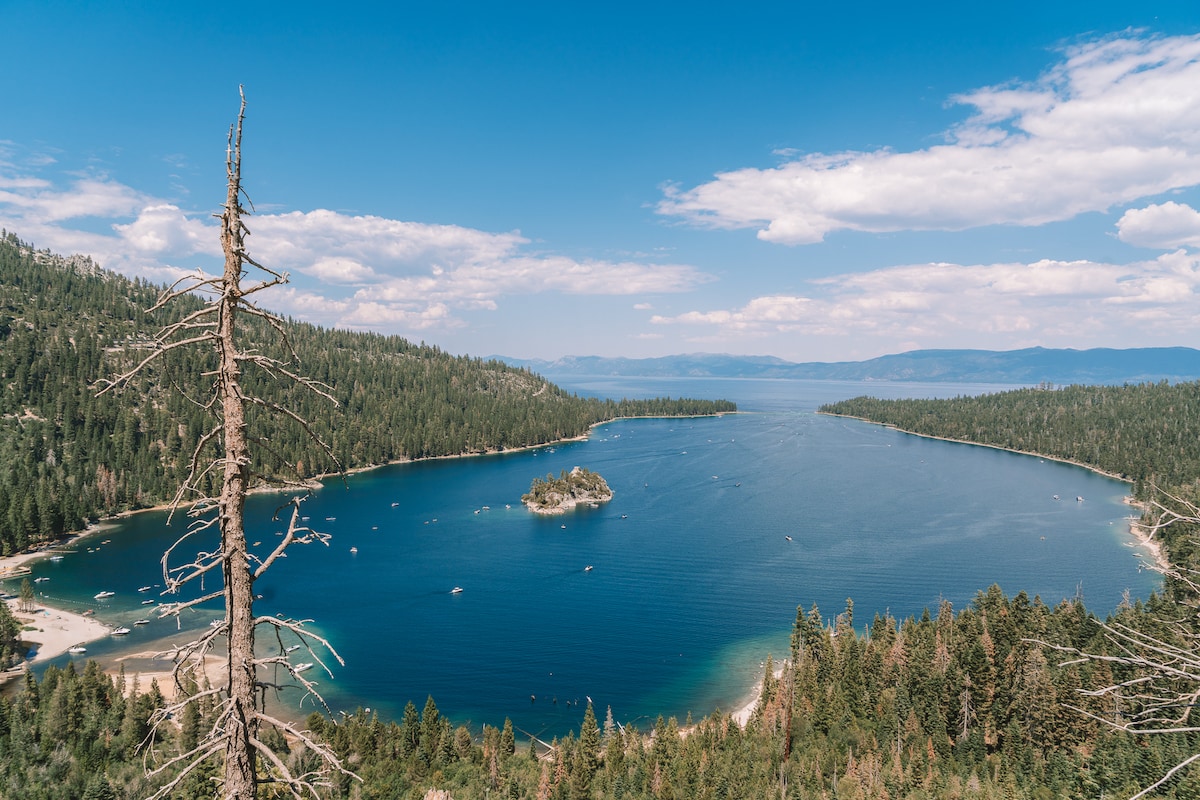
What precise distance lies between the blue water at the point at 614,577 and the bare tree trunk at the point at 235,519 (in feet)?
185

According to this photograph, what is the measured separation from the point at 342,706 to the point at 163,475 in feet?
357

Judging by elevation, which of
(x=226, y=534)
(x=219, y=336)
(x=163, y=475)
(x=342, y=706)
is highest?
(x=219, y=336)

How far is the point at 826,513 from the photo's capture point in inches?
5404

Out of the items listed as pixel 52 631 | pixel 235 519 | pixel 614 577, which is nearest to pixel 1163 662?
pixel 235 519

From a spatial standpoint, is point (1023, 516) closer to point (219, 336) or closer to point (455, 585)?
point (455, 585)

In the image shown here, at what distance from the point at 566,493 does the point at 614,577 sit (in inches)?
1830

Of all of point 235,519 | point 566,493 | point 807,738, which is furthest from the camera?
point 566,493

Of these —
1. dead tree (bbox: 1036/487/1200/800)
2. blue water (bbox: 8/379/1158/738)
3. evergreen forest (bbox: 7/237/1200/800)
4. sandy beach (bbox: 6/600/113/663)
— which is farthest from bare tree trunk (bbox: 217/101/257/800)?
sandy beach (bbox: 6/600/113/663)

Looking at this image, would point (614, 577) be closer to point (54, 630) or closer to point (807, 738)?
point (807, 738)

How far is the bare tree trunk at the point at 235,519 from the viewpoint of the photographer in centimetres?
938

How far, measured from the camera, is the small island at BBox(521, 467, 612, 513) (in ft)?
470

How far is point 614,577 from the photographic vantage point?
328ft

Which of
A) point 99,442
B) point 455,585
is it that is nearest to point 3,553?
point 99,442

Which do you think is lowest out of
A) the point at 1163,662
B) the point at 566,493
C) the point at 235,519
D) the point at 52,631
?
the point at 52,631
